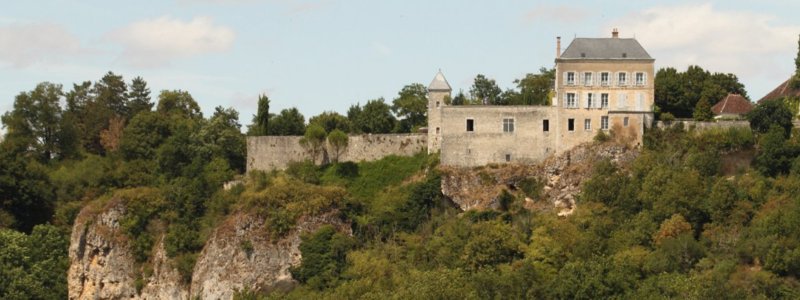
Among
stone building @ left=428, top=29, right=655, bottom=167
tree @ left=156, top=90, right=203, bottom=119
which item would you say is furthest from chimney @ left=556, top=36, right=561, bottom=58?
tree @ left=156, top=90, right=203, bottom=119

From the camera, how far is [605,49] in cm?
6300

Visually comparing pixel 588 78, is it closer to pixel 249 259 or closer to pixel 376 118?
pixel 376 118

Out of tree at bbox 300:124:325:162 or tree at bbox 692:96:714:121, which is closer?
tree at bbox 692:96:714:121

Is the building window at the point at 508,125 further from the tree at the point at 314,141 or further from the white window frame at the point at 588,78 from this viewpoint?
the tree at the point at 314,141

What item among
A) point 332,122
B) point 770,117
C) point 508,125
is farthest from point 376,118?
point 770,117

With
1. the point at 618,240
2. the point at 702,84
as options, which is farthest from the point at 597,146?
the point at 702,84

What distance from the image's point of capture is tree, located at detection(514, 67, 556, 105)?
70.5m

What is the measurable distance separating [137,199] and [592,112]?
19.2 metres

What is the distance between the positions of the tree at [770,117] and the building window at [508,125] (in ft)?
30.0

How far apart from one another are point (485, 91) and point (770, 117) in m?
19.3

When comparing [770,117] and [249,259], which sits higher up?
[770,117]

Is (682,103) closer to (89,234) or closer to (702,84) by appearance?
(702,84)

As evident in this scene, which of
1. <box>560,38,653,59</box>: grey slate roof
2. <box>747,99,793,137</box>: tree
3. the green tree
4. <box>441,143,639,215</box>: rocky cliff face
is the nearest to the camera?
the green tree

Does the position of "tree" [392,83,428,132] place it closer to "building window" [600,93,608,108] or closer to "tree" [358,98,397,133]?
"tree" [358,98,397,133]
